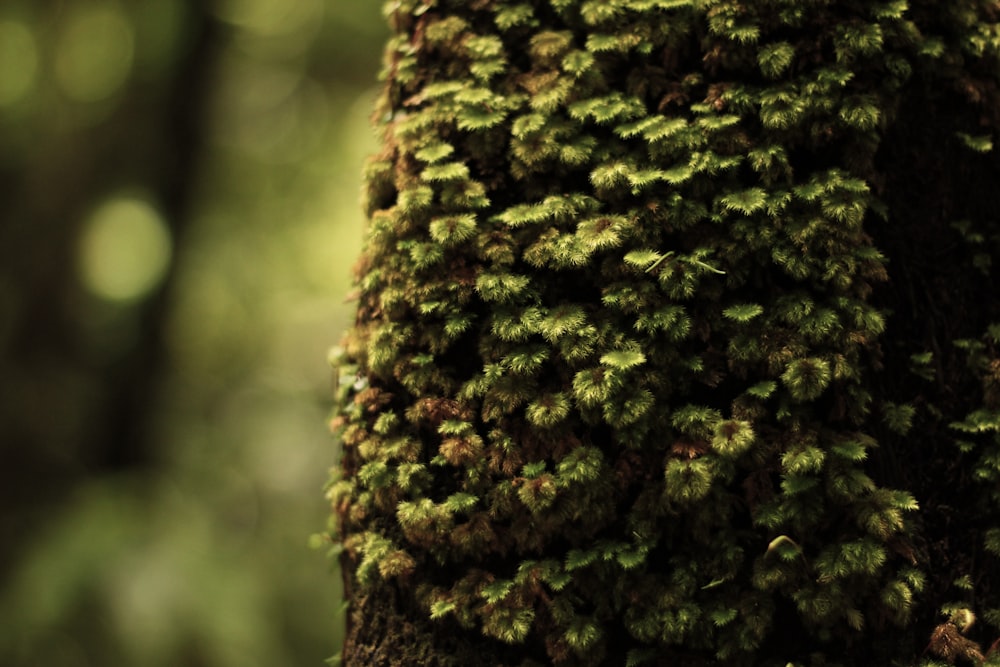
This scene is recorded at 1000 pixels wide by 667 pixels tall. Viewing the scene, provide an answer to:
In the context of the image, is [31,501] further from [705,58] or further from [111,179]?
[705,58]

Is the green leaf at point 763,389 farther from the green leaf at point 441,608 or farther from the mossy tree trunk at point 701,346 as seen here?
the green leaf at point 441,608

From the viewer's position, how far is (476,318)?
3.80 ft

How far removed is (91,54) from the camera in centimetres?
509

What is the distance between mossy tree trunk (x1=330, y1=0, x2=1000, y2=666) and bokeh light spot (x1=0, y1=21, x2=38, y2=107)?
507cm

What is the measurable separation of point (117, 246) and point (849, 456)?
461cm

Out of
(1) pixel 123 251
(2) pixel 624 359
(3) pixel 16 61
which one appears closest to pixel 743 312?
(2) pixel 624 359

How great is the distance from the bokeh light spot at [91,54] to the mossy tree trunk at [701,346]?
4.76 metres

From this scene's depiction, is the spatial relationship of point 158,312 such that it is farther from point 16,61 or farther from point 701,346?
point 701,346

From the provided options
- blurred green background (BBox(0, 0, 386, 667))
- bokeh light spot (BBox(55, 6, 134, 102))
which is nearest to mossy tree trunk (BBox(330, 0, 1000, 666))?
blurred green background (BBox(0, 0, 386, 667))

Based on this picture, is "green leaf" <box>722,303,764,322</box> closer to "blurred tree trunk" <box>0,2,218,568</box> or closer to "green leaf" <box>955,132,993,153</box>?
"green leaf" <box>955,132,993,153</box>

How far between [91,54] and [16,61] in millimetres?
559

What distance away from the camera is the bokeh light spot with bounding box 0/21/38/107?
5.01 m

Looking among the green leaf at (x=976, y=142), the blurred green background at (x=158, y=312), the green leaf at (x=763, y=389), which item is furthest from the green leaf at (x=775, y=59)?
the blurred green background at (x=158, y=312)

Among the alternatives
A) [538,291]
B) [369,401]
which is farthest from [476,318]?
[369,401]
